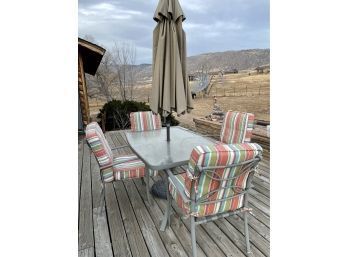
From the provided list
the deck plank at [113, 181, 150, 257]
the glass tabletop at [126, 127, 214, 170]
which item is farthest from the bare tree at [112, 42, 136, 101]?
the deck plank at [113, 181, 150, 257]

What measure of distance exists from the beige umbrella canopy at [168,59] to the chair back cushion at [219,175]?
89 cm

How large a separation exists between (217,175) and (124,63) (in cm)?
765

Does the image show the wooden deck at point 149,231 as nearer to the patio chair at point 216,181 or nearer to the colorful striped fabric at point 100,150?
the patio chair at point 216,181

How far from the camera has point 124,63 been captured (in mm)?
8344

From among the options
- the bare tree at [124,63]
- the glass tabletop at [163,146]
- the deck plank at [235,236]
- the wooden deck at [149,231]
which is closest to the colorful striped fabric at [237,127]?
the glass tabletop at [163,146]

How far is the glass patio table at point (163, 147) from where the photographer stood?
191cm

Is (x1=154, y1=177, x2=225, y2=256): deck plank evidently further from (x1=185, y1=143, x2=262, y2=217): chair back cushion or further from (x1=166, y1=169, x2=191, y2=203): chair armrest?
(x1=166, y1=169, x2=191, y2=203): chair armrest

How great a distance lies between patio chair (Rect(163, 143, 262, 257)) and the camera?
1.35 metres

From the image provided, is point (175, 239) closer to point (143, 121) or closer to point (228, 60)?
A: point (143, 121)

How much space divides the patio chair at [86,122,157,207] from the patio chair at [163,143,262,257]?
0.66m
